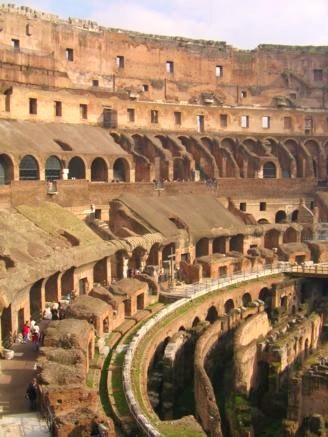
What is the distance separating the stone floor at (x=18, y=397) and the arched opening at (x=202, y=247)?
63.6 ft

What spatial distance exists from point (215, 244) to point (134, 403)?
24.6 meters

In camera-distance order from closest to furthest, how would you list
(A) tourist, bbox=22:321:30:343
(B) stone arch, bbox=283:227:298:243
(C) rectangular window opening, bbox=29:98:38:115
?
(A) tourist, bbox=22:321:30:343 → (C) rectangular window opening, bbox=29:98:38:115 → (B) stone arch, bbox=283:227:298:243

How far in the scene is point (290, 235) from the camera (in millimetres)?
45688

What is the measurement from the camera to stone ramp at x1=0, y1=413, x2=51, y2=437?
14.8 m

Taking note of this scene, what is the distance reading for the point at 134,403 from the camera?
670 inches

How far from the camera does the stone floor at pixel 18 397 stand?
15.1 m

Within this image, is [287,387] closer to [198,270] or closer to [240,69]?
[198,270]

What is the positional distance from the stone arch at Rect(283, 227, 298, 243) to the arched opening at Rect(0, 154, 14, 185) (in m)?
20.4

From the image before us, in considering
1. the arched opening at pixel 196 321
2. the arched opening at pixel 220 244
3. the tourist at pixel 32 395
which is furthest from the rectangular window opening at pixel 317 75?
the tourist at pixel 32 395

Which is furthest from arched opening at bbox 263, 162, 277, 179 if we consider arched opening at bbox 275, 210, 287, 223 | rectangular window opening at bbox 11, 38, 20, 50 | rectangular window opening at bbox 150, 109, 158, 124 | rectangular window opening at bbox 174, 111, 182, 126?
rectangular window opening at bbox 11, 38, 20, 50

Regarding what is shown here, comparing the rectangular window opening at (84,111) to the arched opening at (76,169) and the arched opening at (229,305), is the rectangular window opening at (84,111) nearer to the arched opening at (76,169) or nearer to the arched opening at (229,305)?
the arched opening at (76,169)

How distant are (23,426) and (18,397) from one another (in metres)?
2.16

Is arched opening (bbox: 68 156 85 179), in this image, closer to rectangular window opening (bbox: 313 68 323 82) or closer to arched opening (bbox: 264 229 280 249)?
arched opening (bbox: 264 229 280 249)

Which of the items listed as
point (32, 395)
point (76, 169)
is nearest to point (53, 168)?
point (76, 169)
